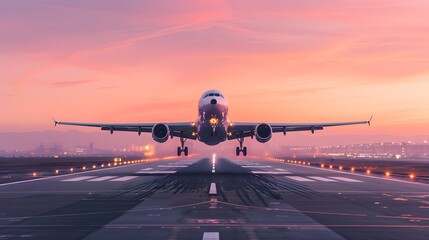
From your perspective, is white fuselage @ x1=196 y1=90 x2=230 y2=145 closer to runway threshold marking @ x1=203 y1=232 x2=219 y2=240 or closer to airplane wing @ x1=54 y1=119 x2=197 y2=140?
airplane wing @ x1=54 y1=119 x2=197 y2=140

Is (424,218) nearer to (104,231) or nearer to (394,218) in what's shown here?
(394,218)

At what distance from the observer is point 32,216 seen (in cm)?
1908

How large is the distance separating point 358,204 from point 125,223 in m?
11.5

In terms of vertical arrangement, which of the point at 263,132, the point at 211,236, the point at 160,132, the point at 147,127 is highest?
the point at 147,127

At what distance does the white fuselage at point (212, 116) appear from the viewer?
1837 inches

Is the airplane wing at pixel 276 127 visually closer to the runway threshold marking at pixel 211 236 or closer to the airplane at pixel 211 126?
the airplane at pixel 211 126

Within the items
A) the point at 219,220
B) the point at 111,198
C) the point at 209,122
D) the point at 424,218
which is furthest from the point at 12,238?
the point at 209,122

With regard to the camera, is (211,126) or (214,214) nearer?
(214,214)

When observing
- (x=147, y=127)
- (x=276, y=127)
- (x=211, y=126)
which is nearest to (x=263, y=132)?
(x=211, y=126)

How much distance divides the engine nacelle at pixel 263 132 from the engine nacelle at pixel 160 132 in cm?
889

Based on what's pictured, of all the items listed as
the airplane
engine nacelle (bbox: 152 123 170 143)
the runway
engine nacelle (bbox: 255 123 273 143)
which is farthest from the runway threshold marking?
engine nacelle (bbox: 255 123 273 143)

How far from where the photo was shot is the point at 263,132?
50.5 meters

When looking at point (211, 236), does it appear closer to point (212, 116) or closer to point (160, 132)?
point (212, 116)

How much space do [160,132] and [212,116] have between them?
228 inches
